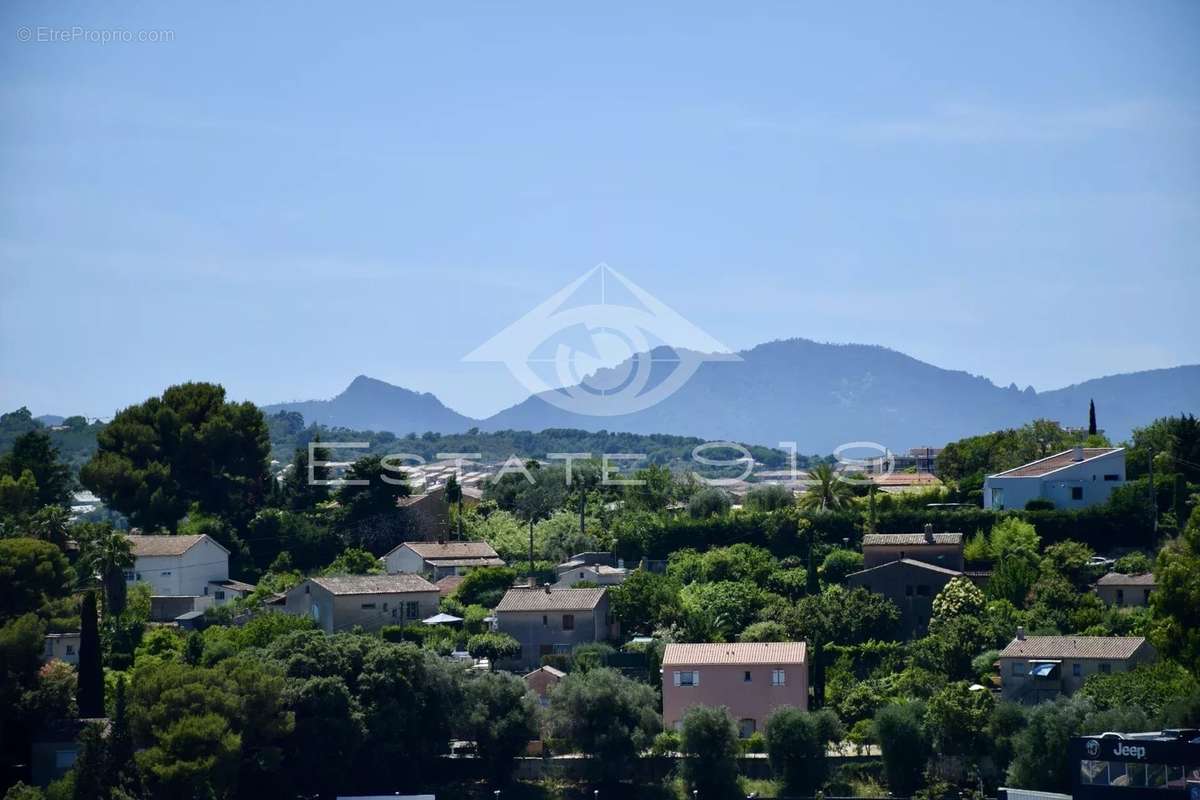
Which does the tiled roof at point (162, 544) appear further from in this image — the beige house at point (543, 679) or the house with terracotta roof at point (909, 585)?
the house with terracotta roof at point (909, 585)

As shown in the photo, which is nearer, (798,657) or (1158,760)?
(1158,760)

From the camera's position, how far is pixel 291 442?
606ft

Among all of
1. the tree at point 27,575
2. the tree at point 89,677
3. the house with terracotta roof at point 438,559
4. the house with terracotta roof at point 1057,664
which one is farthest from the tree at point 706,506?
the tree at point 89,677

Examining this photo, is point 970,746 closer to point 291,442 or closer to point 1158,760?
point 1158,760

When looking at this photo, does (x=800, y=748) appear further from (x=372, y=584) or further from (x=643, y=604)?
(x=372, y=584)

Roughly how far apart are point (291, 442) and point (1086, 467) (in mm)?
139290

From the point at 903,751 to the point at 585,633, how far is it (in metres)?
10.8

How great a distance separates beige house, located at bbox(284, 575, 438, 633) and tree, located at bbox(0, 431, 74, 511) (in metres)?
10.3

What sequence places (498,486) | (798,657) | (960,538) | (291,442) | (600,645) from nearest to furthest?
(798,657), (600,645), (960,538), (498,486), (291,442)

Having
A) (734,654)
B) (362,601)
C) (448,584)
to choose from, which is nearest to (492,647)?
(362,601)

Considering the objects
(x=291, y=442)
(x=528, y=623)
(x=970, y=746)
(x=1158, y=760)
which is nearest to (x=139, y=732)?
(x=528, y=623)

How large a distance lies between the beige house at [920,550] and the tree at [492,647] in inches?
403

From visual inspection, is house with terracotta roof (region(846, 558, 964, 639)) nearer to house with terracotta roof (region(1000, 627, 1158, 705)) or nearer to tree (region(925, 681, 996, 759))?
house with terracotta roof (region(1000, 627, 1158, 705))

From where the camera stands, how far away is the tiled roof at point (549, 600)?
44.9 m
